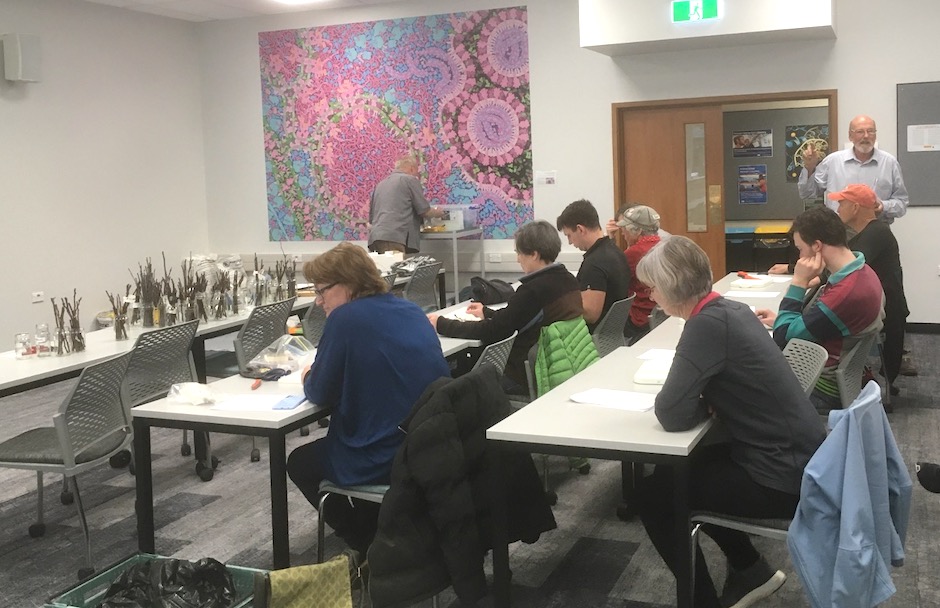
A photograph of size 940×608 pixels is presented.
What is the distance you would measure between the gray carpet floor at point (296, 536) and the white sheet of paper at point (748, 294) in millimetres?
967

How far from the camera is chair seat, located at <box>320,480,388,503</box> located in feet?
10.3

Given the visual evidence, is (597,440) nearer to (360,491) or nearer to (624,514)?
(360,491)

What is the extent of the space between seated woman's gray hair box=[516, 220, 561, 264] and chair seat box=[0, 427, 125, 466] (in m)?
1.91

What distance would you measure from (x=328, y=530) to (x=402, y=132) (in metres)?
6.16

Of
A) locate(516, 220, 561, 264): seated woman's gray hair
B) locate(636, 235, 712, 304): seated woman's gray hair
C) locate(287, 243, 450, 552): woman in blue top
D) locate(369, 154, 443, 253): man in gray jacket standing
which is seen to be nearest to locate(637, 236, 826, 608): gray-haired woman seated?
locate(636, 235, 712, 304): seated woman's gray hair

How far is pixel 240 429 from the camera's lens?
3.14 meters

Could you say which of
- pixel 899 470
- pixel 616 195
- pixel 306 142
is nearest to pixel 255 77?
pixel 306 142

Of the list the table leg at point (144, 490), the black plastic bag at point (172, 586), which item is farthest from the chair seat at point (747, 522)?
the table leg at point (144, 490)

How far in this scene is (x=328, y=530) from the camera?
4008mm

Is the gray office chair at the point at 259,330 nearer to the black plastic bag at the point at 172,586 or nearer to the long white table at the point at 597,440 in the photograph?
the black plastic bag at the point at 172,586

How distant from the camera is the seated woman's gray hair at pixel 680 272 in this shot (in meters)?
2.82

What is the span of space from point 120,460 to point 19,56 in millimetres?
4565

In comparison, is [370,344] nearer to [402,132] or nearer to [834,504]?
[834,504]

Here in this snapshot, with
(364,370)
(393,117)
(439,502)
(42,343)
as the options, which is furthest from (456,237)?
(439,502)
